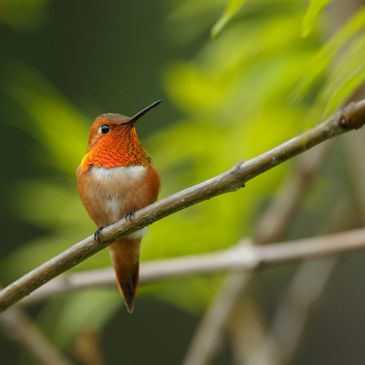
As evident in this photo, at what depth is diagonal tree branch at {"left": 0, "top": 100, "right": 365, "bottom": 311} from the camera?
1.26 m

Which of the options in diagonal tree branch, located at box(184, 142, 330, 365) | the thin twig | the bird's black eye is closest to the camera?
the bird's black eye

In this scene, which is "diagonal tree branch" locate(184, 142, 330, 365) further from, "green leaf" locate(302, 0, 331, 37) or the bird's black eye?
"green leaf" locate(302, 0, 331, 37)

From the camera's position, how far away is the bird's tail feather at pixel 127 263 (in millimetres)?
2279

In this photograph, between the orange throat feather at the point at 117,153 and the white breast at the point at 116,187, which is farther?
the orange throat feather at the point at 117,153

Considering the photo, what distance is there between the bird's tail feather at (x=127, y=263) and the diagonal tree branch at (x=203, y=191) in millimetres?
561

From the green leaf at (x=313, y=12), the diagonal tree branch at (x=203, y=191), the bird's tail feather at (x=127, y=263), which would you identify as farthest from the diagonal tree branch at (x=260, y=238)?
the green leaf at (x=313, y=12)

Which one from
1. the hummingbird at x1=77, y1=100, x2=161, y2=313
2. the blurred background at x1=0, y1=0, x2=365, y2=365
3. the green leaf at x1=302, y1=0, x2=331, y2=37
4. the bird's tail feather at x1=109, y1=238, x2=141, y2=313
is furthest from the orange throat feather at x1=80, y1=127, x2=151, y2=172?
the green leaf at x1=302, y1=0, x2=331, y2=37

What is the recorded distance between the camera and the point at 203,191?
1470 millimetres

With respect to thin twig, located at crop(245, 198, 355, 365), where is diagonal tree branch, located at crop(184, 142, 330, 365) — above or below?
above

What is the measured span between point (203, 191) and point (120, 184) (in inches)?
32.3

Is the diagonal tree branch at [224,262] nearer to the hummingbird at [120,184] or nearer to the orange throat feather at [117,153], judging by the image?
the hummingbird at [120,184]

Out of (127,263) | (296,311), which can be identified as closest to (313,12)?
(127,263)

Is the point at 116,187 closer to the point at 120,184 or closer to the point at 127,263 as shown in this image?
the point at 120,184

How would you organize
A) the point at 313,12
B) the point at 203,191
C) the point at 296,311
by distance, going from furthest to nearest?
the point at 296,311, the point at 203,191, the point at 313,12
